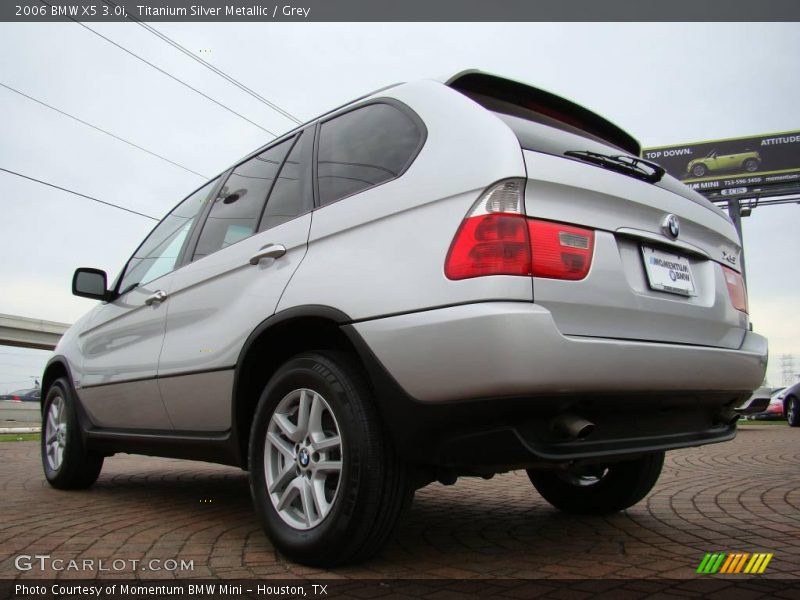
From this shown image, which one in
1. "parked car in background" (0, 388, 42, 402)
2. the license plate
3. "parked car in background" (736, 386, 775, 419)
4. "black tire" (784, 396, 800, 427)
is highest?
the license plate

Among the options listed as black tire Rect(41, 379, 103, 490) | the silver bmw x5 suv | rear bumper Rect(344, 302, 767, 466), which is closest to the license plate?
the silver bmw x5 suv

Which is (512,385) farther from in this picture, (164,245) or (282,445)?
(164,245)

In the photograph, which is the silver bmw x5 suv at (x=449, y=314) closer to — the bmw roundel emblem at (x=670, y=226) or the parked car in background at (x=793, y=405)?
the bmw roundel emblem at (x=670, y=226)

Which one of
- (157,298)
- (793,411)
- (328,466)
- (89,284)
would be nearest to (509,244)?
(328,466)

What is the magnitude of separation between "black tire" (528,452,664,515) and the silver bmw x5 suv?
95 mm

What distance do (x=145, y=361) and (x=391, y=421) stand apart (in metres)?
2.12

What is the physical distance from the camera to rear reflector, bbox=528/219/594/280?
7.25 feet

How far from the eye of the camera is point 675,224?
2.66 metres

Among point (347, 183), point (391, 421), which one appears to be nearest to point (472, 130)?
point (347, 183)

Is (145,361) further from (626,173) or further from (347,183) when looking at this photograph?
(626,173)

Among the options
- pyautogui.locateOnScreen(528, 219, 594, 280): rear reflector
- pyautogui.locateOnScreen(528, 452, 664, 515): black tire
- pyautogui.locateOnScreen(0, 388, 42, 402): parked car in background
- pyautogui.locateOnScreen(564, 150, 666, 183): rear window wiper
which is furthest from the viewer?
pyautogui.locateOnScreen(0, 388, 42, 402): parked car in background

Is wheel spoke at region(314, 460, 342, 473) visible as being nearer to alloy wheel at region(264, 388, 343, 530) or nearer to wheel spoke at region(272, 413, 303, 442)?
alloy wheel at region(264, 388, 343, 530)

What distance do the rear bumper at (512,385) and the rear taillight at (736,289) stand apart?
513mm

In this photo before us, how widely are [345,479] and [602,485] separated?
1902mm
